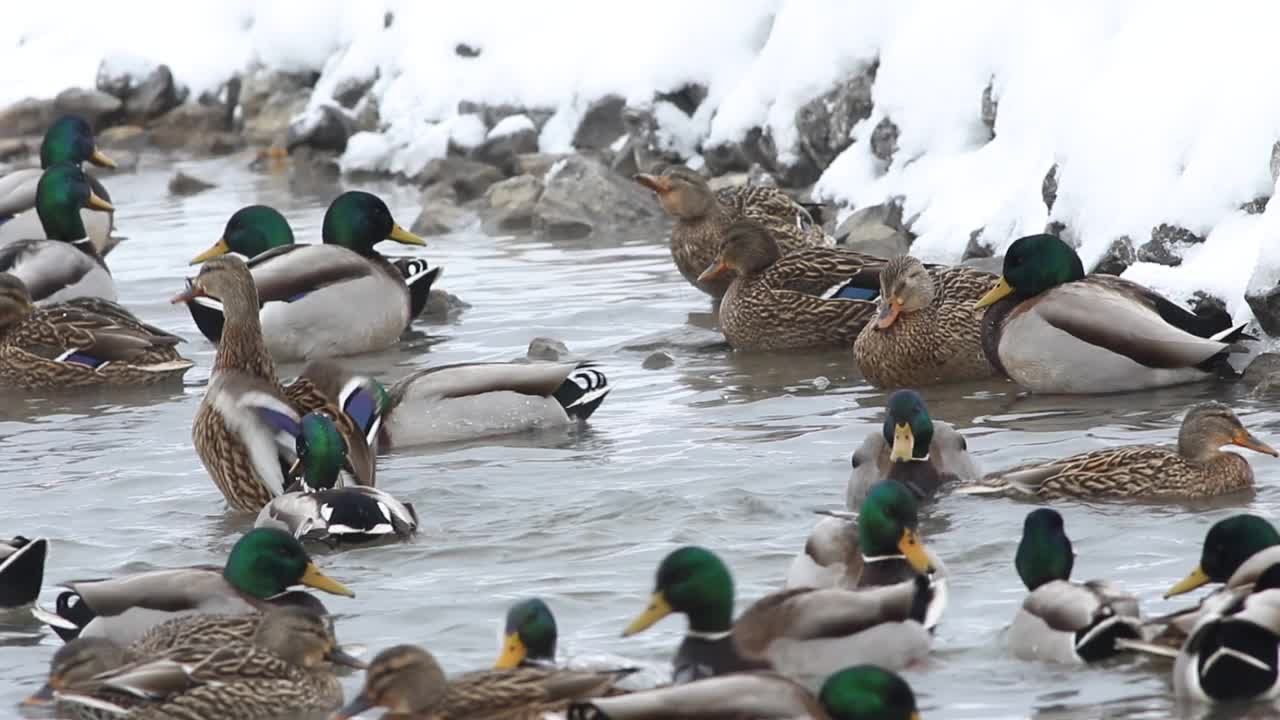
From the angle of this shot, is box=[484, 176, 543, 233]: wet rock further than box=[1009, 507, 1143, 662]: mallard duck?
Yes

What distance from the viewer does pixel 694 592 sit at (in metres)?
6.68

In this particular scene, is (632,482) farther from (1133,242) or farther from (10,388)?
(10,388)

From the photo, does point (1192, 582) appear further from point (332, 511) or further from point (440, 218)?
point (440, 218)

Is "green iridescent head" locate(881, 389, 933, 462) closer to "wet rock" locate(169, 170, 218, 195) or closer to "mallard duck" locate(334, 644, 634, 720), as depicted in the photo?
"mallard duck" locate(334, 644, 634, 720)

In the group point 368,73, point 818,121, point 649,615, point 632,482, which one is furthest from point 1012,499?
point 368,73

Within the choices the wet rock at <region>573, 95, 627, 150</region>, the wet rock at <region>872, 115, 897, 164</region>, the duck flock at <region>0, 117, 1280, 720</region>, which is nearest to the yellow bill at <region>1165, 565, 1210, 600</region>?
the duck flock at <region>0, 117, 1280, 720</region>

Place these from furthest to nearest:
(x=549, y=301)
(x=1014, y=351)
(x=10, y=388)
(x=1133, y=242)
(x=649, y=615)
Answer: (x=549, y=301)
(x=10, y=388)
(x=1133, y=242)
(x=1014, y=351)
(x=649, y=615)

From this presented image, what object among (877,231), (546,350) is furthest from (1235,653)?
(877,231)

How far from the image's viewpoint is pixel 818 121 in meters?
16.4

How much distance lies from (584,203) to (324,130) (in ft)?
18.1

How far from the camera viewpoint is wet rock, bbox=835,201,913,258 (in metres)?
14.3

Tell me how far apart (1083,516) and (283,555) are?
110 inches

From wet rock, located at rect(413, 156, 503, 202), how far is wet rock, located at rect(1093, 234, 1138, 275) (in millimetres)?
7661

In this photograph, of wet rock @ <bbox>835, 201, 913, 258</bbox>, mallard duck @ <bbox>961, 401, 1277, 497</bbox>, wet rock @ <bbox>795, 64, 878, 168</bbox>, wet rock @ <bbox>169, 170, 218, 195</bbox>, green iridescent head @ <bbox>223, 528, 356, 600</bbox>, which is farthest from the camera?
wet rock @ <bbox>169, 170, 218, 195</bbox>
